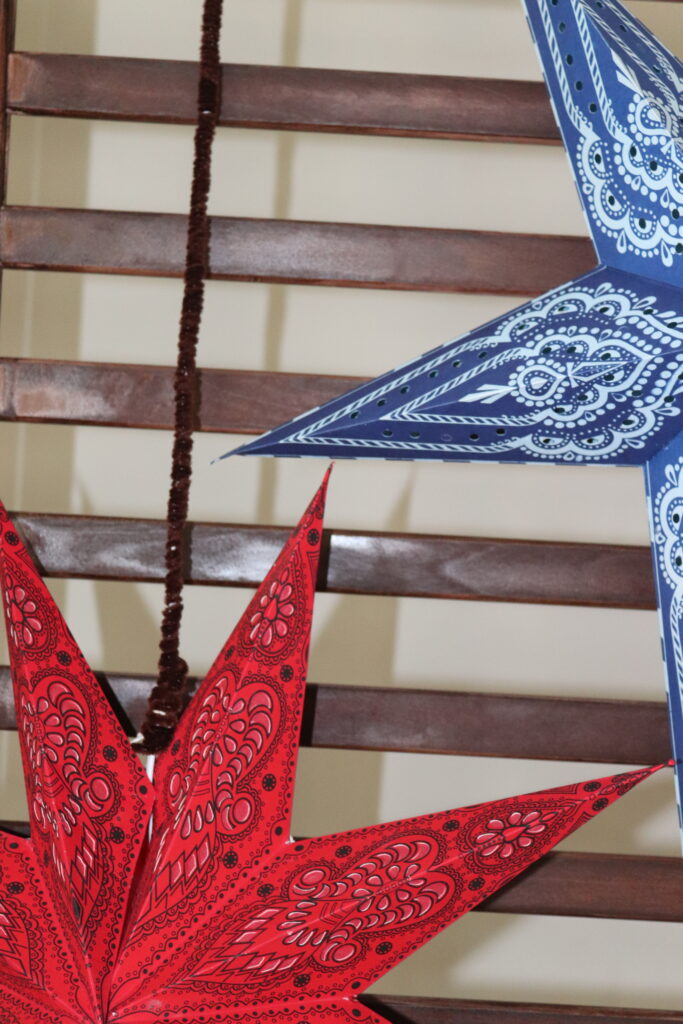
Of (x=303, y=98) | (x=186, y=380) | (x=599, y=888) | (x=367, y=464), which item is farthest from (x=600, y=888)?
(x=303, y=98)

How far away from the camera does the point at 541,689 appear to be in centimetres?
87

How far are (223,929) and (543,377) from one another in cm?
40

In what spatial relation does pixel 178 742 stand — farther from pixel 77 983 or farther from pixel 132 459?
pixel 132 459

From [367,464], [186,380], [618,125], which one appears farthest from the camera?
[367,464]

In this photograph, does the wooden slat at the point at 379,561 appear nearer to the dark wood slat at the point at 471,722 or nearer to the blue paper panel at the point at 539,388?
the dark wood slat at the point at 471,722

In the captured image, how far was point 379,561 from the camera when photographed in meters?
0.79

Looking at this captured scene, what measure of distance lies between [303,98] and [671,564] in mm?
531

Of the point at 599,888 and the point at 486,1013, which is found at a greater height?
the point at 599,888

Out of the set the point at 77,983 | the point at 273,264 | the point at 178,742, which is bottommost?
the point at 77,983

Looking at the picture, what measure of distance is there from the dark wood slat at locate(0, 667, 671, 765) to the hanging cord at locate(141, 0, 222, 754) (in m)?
0.11

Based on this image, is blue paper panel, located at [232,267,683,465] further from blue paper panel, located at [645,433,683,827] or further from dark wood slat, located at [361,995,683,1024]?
dark wood slat, located at [361,995,683,1024]

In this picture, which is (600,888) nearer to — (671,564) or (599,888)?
(599,888)

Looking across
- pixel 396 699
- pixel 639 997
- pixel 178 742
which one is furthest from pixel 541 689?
pixel 178 742

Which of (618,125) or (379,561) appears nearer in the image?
(618,125)
